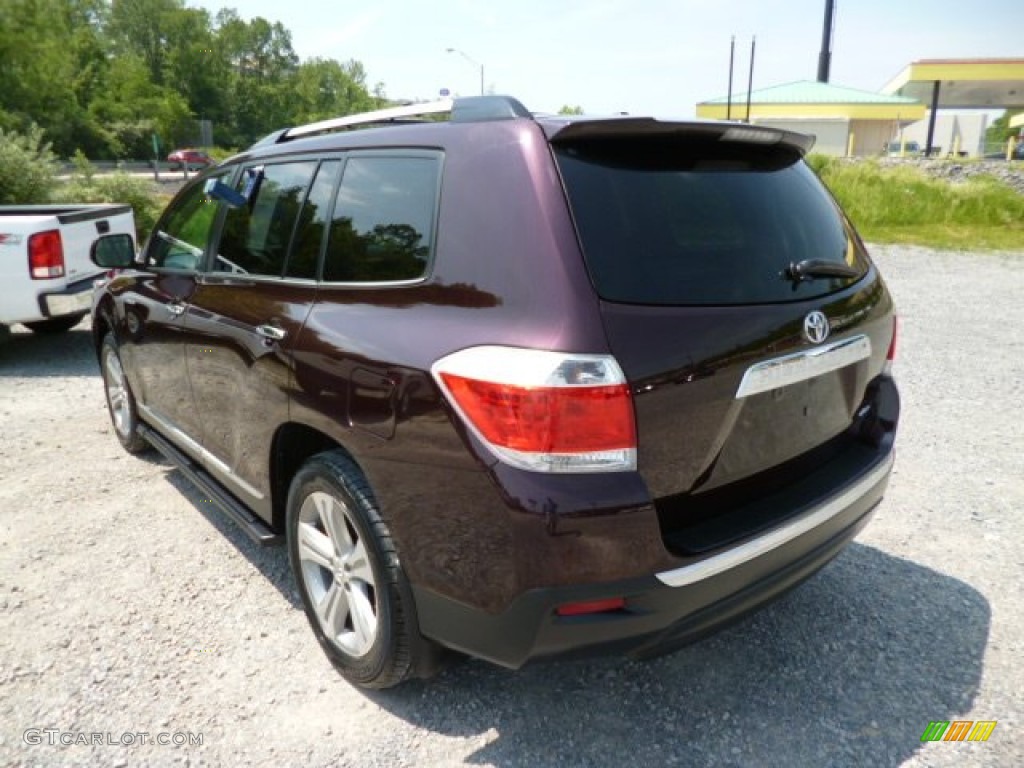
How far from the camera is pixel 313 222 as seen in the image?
2740mm

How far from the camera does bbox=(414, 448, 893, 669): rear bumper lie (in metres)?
Result: 1.90

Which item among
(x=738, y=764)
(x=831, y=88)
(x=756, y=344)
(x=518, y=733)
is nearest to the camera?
(x=756, y=344)

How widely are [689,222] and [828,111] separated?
49.8 meters

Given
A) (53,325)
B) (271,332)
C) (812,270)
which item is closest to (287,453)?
(271,332)

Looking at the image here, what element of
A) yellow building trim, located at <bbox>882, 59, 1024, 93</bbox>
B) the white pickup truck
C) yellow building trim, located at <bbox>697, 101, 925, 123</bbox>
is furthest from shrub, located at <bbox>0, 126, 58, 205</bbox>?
yellow building trim, located at <bbox>882, 59, 1024, 93</bbox>

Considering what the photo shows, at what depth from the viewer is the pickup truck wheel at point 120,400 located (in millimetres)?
4537

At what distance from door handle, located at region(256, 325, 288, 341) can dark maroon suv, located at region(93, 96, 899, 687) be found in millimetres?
19

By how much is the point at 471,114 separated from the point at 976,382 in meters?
5.62

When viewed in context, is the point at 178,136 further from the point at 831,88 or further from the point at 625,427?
the point at 625,427

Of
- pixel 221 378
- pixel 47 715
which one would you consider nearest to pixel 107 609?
pixel 47 715

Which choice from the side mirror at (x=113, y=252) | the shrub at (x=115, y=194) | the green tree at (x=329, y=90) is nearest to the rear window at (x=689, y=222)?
the side mirror at (x=113, y=252)

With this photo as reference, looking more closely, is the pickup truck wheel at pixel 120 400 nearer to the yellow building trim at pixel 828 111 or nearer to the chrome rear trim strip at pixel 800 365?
the chrome rear trim strip at pixel 800 365

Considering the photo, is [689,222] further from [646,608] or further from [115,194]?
[115,194]

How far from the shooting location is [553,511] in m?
1.82
